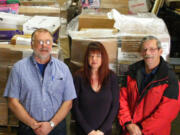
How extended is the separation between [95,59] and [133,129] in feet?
2.10

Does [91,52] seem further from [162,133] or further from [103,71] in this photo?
[162,133]

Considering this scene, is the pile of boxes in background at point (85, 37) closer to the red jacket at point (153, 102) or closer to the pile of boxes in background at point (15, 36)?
the pile of boxes in background at point (15, 36)

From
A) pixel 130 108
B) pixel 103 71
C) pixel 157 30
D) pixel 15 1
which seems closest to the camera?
pixel 103 71

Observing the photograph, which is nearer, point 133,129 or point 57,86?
point 57,86

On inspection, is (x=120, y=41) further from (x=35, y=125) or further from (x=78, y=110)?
(x=35, y=125)

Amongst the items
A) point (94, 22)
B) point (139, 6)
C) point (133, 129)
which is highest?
point (139, 6)

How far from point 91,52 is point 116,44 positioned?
A: 34cm

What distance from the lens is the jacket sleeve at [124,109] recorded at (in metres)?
1.96

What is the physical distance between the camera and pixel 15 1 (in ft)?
10.2

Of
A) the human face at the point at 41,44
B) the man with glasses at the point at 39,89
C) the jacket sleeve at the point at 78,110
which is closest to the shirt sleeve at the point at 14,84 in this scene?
the man with glasses at the point at 39,89

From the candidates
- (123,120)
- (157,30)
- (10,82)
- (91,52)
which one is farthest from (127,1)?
(10,82)

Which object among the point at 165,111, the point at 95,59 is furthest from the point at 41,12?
the point at 165,111

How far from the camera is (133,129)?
1.91 meters

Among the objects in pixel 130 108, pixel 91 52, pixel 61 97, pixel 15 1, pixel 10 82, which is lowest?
pixel 130 108
